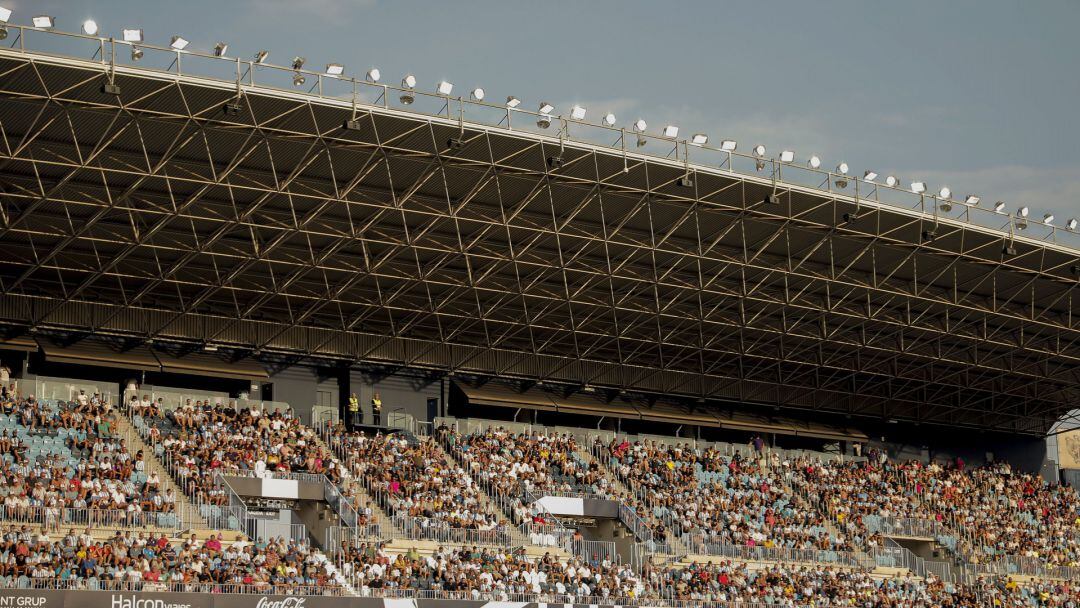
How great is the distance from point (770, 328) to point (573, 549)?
14896mm

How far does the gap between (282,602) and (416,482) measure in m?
12.4

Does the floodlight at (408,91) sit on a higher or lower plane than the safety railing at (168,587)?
higher

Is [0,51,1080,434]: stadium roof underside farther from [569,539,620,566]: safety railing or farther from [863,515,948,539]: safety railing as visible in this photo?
[569,539,620,566]: safety railing

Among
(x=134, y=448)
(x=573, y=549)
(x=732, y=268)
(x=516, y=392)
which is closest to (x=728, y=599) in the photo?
(x=573, y=549)

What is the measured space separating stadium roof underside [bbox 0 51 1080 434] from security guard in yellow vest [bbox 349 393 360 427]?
1.58m

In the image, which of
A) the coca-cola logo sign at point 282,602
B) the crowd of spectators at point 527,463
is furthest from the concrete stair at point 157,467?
the crowd of spectators at point 527,463

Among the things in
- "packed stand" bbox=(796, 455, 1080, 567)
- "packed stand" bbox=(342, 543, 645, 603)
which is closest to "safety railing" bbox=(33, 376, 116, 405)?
"packed stand" bbox=(342, 543, 645, 603)

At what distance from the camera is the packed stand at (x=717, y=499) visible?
54.2 m

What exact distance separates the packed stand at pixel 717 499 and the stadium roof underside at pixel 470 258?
4220 millimetres

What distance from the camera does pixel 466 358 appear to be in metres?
59.4

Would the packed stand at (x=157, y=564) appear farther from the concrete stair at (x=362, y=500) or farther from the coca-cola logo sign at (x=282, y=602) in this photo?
the concrete stair at (x=362, y=500)

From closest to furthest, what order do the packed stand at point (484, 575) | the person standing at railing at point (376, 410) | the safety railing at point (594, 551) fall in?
1. the packed stand at point (484, 575)
2. the safety railing at point (594, 551)
3. the person standing at railing at point (376, 410)

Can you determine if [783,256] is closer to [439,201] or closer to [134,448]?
[439,201]

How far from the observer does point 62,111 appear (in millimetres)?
37719
